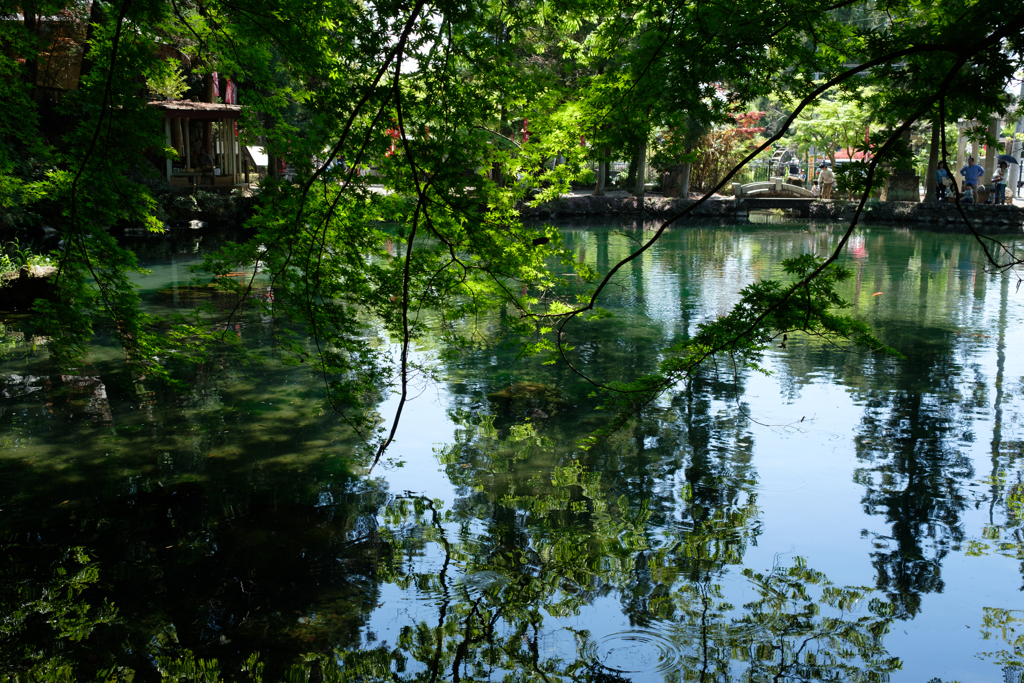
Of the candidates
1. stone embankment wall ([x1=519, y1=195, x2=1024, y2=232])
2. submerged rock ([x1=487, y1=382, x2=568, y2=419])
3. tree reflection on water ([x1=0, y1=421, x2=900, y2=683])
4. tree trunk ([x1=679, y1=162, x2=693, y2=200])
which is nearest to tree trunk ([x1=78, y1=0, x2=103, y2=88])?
tree reflection on water ([x1=0, y1=421, x2=900, y2=683])

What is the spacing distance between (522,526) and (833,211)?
2446 centimetres

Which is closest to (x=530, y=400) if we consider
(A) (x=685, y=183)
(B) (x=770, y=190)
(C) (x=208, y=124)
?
(C) (x=208, y=124)

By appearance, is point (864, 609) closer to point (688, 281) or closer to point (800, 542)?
point (800, 542)

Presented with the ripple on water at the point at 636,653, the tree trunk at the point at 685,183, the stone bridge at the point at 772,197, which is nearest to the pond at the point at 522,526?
the ripple on water at the point at 636,653

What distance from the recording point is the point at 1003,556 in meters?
5.36

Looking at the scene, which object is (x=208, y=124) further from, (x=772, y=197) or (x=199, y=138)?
(x=772, y=197)

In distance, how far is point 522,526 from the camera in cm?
578

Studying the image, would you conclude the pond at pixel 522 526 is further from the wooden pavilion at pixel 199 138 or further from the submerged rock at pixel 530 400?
the wooden pavilion at pixel 199 138

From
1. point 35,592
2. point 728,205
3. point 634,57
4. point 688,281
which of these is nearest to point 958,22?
point 634,57

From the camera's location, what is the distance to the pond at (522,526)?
4375mm

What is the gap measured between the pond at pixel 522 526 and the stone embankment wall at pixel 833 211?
50.2ft

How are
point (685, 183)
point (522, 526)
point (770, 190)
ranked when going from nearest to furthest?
1. point (522, 526)
2. point (685, 183)
3. point (770, 190)

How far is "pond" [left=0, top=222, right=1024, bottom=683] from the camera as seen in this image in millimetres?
4375

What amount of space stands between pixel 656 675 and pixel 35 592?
11.9 ft
